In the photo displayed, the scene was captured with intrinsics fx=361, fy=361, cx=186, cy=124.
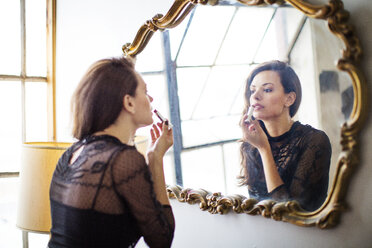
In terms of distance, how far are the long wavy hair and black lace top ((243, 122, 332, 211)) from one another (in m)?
0.04

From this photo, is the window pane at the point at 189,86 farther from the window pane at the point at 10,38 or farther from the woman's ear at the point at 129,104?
the window pane at the point at 10,38

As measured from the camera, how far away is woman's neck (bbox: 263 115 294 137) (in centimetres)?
124

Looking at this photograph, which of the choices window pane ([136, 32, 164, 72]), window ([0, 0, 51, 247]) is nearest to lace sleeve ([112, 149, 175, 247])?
window pane ([136, 32, 164, 72])

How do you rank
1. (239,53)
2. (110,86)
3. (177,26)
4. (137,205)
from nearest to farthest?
1. (137,205)
2. (110,86)
3. (239,53)
4. (177,26)

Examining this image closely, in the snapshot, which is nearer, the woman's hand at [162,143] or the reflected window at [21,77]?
the woman's hand at [162,143]

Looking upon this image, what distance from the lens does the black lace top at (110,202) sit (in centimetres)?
108

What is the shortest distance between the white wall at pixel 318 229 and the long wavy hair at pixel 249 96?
0.18 m

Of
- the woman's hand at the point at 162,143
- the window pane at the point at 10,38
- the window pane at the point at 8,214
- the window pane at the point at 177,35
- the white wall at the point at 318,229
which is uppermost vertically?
the window pane at the point at 10,38

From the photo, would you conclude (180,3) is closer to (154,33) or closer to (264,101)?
(154,33)

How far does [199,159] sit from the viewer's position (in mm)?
1580

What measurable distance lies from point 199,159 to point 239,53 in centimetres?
49

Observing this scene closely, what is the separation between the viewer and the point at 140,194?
109 cm

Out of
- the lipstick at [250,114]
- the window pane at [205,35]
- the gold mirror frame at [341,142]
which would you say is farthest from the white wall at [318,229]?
the window pane at [205,35]

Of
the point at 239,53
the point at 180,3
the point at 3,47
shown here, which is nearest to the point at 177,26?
the point at 180,3
